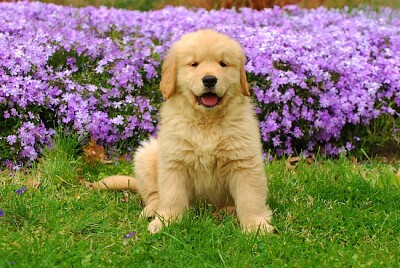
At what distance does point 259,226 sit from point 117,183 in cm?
127

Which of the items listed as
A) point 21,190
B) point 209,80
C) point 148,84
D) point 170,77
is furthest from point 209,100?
point 148,84

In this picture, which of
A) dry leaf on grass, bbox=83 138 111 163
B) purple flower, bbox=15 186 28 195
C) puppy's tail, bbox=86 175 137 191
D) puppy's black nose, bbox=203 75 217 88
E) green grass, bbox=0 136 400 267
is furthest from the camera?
dry leaf on grass, bbox=83 138 111 163

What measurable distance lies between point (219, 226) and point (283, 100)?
2.08 metres

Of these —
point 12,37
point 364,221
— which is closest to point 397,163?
point 364,221

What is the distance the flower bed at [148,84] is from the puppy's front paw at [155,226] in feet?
5.32

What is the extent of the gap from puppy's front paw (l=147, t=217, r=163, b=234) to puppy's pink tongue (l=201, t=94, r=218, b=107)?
2.34 ft

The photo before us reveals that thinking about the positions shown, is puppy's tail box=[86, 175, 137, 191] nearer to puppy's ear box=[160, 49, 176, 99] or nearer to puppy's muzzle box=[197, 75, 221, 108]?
puppy's ear box=[160, 49, 176, 99]

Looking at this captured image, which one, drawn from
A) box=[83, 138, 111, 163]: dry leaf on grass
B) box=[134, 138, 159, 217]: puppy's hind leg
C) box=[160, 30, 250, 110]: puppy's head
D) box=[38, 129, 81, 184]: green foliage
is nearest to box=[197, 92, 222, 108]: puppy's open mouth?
box=[160, 30, 250, 110]: puppy's head

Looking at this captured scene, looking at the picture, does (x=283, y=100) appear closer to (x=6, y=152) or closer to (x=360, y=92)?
(x=360, y=92)

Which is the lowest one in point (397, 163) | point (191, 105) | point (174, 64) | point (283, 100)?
point (397, 163)

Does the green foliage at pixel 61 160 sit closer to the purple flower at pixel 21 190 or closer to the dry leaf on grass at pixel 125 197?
the purple flower at pixel 21 190

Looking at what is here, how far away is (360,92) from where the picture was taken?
564cm

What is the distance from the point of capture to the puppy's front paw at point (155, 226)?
11.8ft

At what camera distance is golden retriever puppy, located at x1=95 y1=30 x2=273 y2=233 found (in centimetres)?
364
